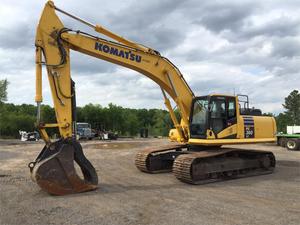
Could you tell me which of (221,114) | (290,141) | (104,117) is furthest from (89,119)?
(221,114)

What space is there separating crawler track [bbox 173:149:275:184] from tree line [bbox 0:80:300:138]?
33.0 m

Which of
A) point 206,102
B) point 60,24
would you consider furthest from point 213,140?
point 60,24

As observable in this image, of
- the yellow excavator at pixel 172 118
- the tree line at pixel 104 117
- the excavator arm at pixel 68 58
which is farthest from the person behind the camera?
the tree line at pixel 104 117

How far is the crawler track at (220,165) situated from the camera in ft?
38.2

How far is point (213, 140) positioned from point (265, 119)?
3.19 meters

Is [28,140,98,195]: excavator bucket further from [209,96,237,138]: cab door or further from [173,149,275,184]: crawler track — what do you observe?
[209,96,237,138]: cab door

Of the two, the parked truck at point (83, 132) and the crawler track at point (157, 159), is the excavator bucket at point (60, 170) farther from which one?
the parked truck at point (83, 132)

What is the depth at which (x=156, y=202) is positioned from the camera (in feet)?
28.7

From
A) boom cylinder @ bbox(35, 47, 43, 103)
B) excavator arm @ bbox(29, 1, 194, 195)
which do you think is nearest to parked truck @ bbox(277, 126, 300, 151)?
excavator arm @ bbox(29, 1, 194, 195)

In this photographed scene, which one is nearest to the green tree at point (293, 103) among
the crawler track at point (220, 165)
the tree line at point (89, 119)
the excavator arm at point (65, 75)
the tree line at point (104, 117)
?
the tree line at point (104, 117)

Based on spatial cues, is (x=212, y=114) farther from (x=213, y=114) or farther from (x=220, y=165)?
(x=220, y=165)

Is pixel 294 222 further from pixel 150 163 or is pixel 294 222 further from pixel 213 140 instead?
pixel 150 163

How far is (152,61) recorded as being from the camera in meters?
12.6

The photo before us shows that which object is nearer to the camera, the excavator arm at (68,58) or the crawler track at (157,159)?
the excavator arm at (68,58)
